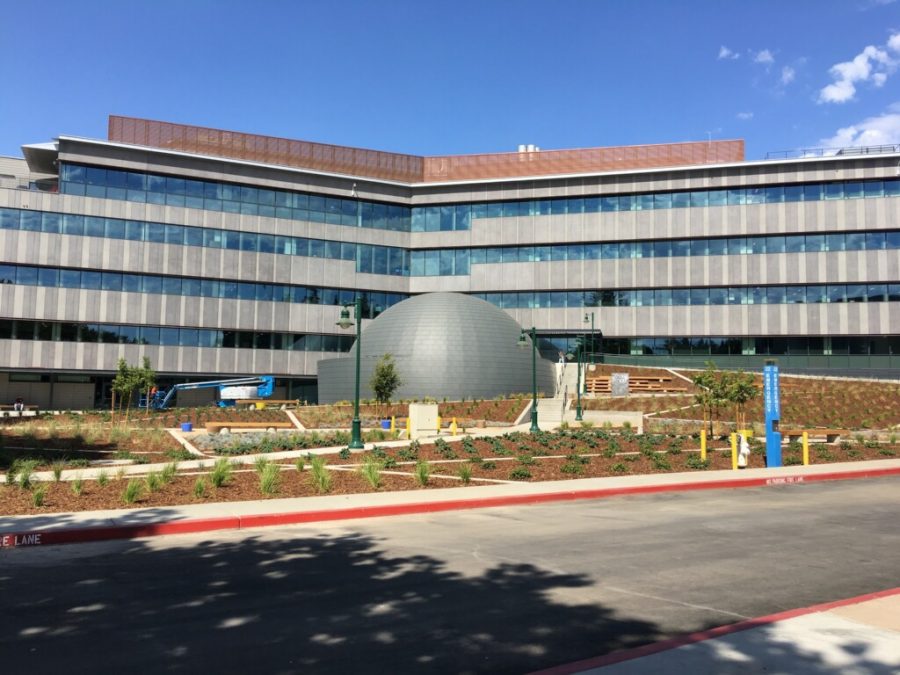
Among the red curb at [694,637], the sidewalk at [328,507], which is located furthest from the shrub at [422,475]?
the red curb at [694,637]

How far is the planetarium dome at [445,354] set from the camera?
162ft

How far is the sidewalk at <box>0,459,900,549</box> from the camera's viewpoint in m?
10.4

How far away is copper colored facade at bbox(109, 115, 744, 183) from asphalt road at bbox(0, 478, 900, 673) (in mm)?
59423

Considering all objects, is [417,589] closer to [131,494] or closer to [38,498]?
[131,494]

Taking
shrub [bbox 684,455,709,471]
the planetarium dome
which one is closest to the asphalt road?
shrub [bbox 684,455,709,471]

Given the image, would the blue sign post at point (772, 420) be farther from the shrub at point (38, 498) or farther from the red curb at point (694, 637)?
the shrub at point (38, 498)

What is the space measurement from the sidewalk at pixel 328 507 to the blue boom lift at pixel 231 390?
144 feet

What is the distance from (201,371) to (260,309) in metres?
7.61

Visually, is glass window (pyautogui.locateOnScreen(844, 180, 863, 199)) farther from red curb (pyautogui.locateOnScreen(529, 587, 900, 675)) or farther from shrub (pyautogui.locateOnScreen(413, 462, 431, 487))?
red curb (pyautogui.locateOnScreen(529, 587, 900, 675))

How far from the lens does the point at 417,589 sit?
7.48 m

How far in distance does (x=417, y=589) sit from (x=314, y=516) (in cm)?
492

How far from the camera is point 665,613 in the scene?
6586 mm

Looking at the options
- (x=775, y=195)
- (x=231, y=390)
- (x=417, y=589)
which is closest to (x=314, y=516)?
(x=417, y=589)

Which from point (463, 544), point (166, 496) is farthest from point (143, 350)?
point (463, 544)
